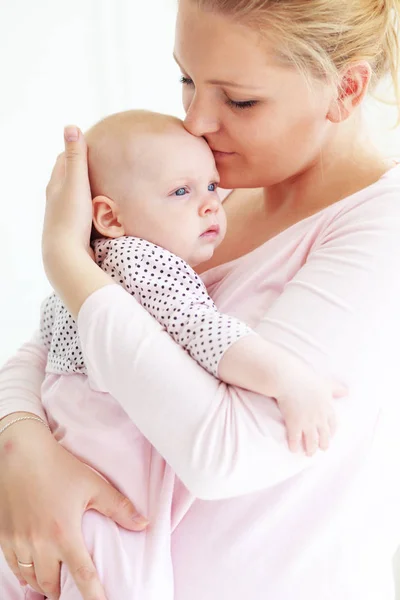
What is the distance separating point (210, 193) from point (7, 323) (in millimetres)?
1231

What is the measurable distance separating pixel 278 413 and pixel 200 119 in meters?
0.52

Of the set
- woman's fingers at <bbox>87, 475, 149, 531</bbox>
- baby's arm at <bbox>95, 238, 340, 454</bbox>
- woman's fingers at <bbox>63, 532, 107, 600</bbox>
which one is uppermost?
baby's arm at <bbox>95, 238, 340, 454</bbox>

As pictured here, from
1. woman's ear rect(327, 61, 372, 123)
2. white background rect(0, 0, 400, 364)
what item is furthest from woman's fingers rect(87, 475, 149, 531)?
white background rect(0, 0, 400, 364)

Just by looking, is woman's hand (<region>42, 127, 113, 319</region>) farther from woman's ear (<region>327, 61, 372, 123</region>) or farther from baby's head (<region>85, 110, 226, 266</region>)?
woman's ear (<region>327, 61, 372, 123</region>)

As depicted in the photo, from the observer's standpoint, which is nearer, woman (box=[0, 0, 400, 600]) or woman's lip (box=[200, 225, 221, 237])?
woman (box=[0, 0, 400, 600])

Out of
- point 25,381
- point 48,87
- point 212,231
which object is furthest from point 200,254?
point 48,87

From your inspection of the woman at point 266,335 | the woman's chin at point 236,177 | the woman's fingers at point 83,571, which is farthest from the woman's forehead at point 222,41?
the woman's fingers at point 83,571

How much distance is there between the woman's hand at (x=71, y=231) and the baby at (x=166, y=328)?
0.03m

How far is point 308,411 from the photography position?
1024 millimetres

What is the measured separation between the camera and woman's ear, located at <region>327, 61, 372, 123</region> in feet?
4.28

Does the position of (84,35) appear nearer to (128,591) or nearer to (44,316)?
(44,316)

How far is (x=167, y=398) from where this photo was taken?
41.3 inches

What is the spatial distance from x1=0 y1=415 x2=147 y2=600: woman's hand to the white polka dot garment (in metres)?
0.15

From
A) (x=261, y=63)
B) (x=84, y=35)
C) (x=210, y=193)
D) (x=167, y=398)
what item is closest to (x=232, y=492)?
(x=167, y=398)
